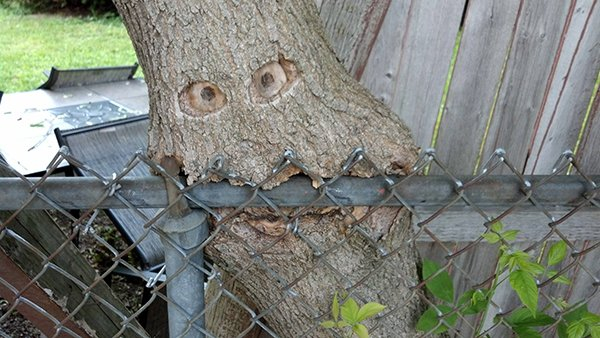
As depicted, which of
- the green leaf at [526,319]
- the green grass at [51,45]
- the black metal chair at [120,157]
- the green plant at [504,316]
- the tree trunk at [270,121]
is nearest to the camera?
the tree trunk at [270,121]

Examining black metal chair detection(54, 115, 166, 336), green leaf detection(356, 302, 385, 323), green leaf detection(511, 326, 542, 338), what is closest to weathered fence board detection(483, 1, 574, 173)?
green leaf detection(511, 326, 542, 338)

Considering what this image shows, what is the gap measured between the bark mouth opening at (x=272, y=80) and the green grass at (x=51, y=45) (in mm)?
5820

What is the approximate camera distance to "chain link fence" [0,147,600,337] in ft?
3.81

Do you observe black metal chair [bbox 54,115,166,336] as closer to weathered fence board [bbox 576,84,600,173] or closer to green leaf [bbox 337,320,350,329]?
green leaf [bbox 337,320,350,329]

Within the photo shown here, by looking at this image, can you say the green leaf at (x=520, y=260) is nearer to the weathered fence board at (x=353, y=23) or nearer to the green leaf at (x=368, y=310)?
the green leaf at (x=368, y=310)

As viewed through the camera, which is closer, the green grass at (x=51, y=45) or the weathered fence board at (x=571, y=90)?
the weathered fence board at (x=571, y=90)

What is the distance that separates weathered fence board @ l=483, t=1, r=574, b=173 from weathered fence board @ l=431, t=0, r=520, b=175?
0.10 ft

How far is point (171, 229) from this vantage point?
3.94ft

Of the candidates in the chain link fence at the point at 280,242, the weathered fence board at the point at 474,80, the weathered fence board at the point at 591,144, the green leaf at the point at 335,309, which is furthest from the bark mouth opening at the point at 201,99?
the weathered fence board at the point at 591,144

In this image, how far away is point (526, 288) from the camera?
1.32m

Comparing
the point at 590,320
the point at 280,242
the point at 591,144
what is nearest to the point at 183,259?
the point at 280,242

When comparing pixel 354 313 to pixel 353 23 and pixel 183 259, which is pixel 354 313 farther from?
pixel 353 23

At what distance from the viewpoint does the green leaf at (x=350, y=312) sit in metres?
1.31

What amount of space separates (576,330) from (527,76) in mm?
810
